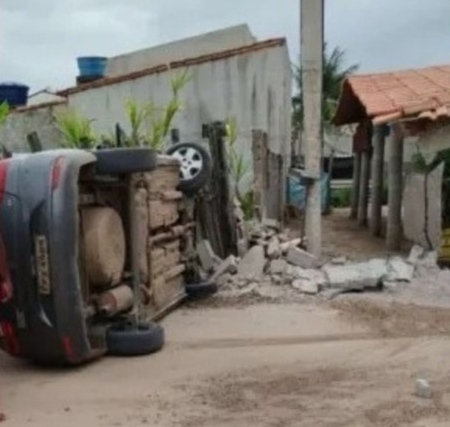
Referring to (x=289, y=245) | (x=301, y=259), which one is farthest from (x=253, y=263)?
(x=289, y=245)

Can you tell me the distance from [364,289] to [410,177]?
398 cm

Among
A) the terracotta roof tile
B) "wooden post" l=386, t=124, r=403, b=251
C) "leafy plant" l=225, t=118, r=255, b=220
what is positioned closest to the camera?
the terracotta roof tile

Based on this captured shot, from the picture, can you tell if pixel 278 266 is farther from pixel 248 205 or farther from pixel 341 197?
pixel 341 197

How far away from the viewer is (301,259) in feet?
38.9

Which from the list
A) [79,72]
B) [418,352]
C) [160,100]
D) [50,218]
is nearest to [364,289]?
[418,352]

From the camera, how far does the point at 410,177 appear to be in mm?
14047

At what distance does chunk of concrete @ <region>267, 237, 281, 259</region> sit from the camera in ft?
39.0

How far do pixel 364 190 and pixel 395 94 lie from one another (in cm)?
559

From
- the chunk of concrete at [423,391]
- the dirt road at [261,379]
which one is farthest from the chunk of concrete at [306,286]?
the chunk of concrete at [423,391]

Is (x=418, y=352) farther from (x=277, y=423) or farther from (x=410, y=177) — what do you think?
(x=410, y=177)

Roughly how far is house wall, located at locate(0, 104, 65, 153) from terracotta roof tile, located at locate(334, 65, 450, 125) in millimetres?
5737

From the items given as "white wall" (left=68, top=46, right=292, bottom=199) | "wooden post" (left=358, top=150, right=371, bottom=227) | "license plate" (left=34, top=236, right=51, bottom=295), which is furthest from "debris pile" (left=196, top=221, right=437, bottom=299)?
"wooden post" (left=358, top=150, right=371, bottom=227)

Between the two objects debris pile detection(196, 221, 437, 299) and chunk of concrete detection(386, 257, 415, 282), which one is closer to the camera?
debris pile detection(196, 221, 437, 299)

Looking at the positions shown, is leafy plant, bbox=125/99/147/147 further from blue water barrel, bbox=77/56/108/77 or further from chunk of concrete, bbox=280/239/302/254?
blue water barrel, bbox=77/56/108/77
